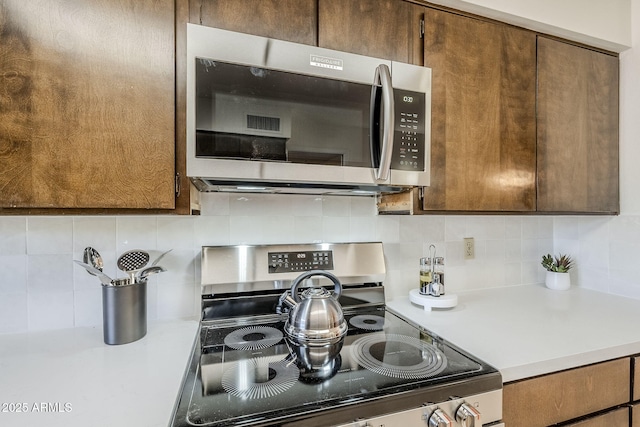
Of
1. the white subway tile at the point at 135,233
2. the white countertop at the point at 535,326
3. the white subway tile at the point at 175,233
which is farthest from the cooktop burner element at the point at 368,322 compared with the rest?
the white subway tile at the point at 135,233

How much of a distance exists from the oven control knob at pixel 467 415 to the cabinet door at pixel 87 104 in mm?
955

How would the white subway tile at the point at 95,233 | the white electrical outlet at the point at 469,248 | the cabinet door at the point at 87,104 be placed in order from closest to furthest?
the cabinet door at the point at 87,104
the white subway tile at the point at 95,233
the white electrical outlet at the point at 469,248

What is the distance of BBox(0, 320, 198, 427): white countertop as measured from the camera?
648mm

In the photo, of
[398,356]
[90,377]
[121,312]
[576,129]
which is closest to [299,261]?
[398,356]

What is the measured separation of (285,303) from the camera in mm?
1184

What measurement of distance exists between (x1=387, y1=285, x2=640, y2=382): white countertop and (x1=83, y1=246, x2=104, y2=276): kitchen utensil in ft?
3.75

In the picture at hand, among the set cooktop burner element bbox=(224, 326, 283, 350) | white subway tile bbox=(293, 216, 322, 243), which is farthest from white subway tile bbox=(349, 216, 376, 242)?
cooktop burner element bbox=(224, 326, 283, 350)

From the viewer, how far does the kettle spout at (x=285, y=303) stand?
1.11m

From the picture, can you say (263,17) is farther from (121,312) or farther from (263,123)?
(121,312)

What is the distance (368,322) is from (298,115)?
2.66 feet

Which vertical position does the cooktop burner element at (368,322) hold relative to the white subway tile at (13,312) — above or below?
below

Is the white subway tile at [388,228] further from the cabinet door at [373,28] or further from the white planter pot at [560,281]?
the white planter pot at [560,281]

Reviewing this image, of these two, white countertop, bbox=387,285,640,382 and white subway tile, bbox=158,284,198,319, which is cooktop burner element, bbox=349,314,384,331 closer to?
white countertop, bbox=387,285,640,382

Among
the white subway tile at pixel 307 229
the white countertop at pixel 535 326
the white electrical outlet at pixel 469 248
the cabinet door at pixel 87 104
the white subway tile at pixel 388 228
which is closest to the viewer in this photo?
the cabinet door at pixel 87 104
